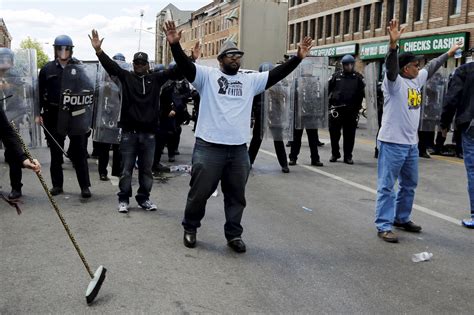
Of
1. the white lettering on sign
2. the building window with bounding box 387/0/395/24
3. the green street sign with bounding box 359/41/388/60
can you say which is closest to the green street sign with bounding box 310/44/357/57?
the green street sign with bounding box 359/41/388/60

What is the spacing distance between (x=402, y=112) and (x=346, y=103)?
19.5ft

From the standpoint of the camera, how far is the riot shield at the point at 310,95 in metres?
11.6

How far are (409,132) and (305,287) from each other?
2.28 metres

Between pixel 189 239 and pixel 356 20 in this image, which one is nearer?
pixel 189 239

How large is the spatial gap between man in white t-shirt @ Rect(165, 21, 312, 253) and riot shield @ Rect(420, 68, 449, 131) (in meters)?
8.32

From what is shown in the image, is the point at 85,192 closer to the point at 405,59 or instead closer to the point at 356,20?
the point at 405,59

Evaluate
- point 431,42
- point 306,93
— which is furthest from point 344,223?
point 431,42

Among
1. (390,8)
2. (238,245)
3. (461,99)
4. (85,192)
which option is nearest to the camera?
(238,245)

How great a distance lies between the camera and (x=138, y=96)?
677 cm

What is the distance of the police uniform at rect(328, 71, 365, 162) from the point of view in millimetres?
11867

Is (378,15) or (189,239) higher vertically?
(378,15)

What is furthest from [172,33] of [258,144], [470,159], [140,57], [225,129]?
[258,144]

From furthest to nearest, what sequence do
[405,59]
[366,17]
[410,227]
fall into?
[366,17] → [410,227] → [405,59]

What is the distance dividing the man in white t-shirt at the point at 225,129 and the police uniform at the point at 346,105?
6.49 metres
